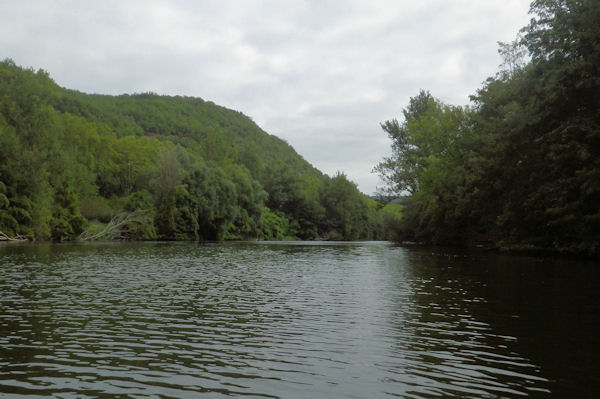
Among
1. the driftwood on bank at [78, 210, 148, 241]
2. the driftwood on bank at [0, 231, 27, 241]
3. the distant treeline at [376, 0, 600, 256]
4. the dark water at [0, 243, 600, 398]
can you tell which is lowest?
the dark water at [0, 243, 600, 398]

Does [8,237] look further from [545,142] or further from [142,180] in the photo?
[545,142]

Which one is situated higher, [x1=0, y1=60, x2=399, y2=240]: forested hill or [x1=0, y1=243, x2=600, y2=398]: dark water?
[x1=0, y1=60, x2=399, y2=240]: forested hill

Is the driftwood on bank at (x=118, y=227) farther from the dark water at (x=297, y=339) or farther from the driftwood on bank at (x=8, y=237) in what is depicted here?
the dark water at (x=297, y=339)

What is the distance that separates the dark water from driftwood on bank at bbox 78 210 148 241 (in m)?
55.2

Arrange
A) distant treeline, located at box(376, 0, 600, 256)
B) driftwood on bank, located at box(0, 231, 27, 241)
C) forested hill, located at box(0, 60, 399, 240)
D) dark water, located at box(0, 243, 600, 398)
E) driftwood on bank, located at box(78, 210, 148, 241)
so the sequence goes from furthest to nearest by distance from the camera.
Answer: driftwood on bank, located at box(78, 210, 148, 241)
forested hill, located at box(0, 60, 399, 240)
driftwood on bank, located at box(0, 231, 27, 241)
distant treeline, located at box(376, 0, 600, 256)
dark water, located at box(0, 243, 600, 398)

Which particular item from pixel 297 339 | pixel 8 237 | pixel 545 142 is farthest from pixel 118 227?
pixel 297 339

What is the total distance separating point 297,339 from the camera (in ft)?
34.7

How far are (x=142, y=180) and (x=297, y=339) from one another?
8128cm

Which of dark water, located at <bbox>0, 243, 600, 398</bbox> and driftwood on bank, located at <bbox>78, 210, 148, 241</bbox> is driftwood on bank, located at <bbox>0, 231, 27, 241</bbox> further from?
dark water, located at <bbox>0, 243, 600, 398</bbox>

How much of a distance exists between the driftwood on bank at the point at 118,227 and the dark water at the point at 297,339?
55153mm

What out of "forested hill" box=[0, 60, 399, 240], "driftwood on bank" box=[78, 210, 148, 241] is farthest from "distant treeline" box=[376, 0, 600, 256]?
"driftwood on bank" box=[78, 210, 148, 241]

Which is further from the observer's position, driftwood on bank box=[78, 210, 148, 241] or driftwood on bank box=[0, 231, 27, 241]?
driftwood on bank box=[78, 210, 148, 241]

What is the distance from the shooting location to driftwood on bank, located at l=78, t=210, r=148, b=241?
236 ft

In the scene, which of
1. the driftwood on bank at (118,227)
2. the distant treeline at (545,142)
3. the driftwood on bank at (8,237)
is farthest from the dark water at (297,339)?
the driftwood on bank at (118,227)
